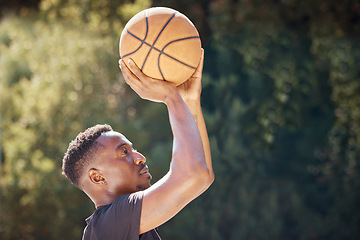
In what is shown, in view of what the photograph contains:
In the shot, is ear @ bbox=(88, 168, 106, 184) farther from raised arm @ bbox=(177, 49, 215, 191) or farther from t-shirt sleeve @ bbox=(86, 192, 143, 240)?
raised arm @ bbox=(177, 49, 215, 191)

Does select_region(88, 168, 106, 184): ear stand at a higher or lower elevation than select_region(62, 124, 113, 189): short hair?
lower

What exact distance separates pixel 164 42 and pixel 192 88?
24 cm

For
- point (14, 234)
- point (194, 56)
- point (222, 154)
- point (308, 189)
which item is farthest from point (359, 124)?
point (194, 56)

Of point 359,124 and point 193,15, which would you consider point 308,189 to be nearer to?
point 359,124

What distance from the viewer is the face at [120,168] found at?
2.01 m

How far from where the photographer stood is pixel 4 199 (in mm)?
7258

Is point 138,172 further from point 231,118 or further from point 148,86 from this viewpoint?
point 231,118

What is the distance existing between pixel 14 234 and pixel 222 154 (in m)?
3.19

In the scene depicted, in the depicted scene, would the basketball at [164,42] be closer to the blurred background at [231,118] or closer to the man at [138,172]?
the man at [138,172]

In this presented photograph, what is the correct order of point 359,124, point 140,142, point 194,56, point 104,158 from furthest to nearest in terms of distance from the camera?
1. point 359,124
2. point 140,142
3. point 194,56
4. point 104,158

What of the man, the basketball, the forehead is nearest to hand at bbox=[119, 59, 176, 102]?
the man

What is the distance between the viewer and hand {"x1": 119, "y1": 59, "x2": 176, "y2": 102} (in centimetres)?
191

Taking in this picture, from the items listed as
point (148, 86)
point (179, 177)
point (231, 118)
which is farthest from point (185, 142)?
point (231, 118)

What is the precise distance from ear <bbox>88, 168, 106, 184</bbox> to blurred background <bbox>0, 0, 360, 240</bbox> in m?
4.75
